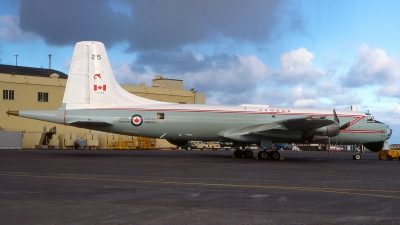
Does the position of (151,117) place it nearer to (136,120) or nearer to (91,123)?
(136,120)

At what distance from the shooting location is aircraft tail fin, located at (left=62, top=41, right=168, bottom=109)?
107 feet

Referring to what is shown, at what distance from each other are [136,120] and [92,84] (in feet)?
14.4

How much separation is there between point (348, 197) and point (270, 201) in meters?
2.62

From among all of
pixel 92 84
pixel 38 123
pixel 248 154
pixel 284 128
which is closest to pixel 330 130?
pixel 284 128

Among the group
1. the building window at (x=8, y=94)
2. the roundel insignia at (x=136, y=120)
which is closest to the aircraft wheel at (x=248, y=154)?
the roundel insignia at (x=136, y=120)

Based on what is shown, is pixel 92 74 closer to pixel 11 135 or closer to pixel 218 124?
pixel 218 124

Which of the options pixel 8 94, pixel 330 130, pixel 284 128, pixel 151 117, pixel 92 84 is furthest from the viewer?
→ pixel 8 94

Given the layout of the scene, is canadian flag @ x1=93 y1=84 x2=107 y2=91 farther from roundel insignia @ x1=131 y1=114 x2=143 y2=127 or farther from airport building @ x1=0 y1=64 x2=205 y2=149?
airport building @ x1=0 y1=64 x2=205 y2=149

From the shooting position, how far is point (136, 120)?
32.2 m

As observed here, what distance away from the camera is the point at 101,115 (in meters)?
31.9

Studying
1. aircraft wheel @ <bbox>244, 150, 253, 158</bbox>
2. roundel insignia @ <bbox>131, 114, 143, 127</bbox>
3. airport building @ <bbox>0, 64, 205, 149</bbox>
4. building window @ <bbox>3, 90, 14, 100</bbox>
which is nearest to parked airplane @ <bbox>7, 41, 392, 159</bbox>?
roundel insignia @ <bbox>131, 114, 143, 127</bbox>

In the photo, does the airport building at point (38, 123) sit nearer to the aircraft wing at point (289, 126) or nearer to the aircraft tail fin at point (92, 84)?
the aircraft tail fin at point (92, 84)

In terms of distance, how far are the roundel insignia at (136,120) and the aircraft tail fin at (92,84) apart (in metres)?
1.31

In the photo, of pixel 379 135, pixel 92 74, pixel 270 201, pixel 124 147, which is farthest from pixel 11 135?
pixel 270 201
